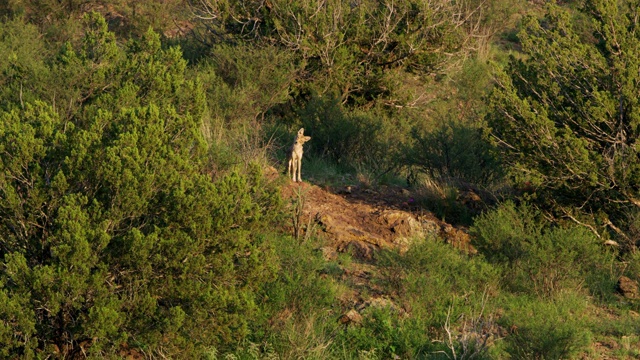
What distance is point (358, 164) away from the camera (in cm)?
1634

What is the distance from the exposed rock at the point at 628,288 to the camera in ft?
38.5

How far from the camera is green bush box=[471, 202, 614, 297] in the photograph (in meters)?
11.6

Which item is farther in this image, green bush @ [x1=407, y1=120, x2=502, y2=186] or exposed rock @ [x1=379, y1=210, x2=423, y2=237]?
green bush @ [x1=407, y1=120, x2=502, y2=186]

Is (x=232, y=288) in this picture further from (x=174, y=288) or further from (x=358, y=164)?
(x=358, y=164)

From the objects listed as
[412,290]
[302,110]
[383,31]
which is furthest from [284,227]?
[383,31]

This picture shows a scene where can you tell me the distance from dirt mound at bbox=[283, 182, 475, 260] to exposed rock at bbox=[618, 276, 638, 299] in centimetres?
188

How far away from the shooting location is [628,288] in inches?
464

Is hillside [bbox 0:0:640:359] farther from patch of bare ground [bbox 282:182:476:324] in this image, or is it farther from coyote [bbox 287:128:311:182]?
coyote [bbox 287:128:311:182]

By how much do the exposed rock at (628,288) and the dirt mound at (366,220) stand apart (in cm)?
188

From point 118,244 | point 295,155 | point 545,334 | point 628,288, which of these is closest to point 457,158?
point 295,155

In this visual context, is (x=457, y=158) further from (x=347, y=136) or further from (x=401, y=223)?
(x=347, y=136)

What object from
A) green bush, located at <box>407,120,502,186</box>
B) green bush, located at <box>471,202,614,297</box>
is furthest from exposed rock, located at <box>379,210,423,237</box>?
green bush, located at <box>407,120,502,186</box>

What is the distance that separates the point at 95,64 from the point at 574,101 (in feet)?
20.5

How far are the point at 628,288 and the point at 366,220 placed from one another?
3.35 m
